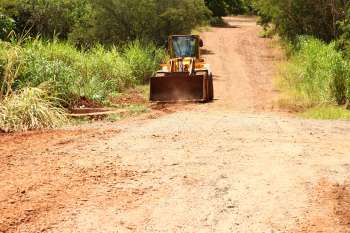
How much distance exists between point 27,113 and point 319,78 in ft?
28.6

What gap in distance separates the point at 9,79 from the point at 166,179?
6.55m

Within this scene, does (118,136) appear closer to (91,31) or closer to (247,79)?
(247,79)

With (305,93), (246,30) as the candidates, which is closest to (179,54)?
A: (305,93)

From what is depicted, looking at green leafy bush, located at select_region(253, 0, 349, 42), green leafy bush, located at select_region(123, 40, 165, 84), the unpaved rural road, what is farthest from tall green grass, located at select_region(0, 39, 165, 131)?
green leafy bush, located at select_region(253, 0, 349, 42)

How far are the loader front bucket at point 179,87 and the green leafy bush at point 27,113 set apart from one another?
492 centimetres

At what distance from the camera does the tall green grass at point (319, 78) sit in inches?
631

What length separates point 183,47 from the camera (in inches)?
739

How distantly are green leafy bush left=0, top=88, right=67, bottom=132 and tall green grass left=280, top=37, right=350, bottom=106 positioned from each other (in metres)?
7.14

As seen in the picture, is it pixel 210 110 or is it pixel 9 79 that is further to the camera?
pixel 210 110

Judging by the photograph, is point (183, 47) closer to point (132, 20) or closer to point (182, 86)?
point (182, 86)

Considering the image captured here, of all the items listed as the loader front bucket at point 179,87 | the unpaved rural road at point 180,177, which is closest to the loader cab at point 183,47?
the loader front bucket at point 179,87

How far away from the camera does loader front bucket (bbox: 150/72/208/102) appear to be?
54.6ft

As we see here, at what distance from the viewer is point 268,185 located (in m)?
7.11

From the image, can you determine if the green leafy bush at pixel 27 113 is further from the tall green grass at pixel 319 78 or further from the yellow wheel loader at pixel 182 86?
the tall green grass at pixel 319 78
